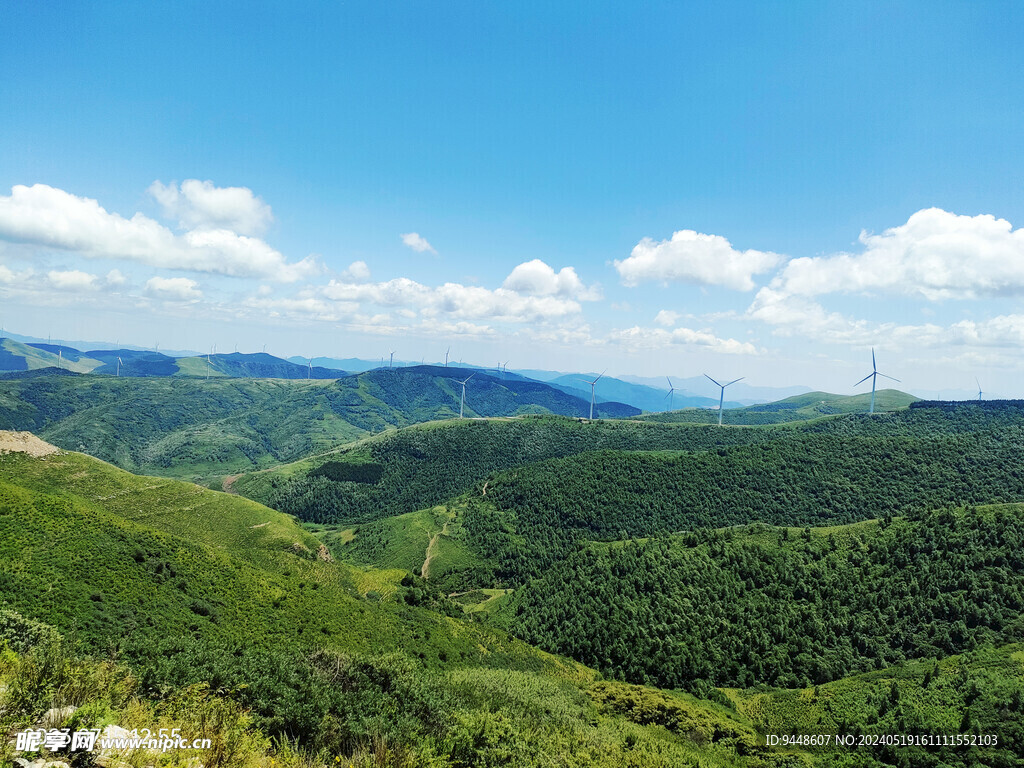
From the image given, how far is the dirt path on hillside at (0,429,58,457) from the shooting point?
110 metres

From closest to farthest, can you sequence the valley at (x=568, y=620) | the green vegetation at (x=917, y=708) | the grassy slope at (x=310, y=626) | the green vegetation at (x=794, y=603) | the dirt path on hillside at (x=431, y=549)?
the valley at (x=568, y=620)
the grassy slope at (x=310, y=626)
the green vegetation at (x=917, y=708)
the green vegetation at (x=794, y=603)
the dirt path on hillside at (x=431, y=549)

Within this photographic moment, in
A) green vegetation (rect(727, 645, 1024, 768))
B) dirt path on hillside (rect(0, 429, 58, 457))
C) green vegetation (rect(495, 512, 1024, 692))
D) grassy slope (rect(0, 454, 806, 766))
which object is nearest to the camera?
grassy slope (rect(0, 454, 806, 766))

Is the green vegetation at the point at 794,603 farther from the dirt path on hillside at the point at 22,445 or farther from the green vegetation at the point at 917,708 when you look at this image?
the dirt path on hillside at the point at 22,445

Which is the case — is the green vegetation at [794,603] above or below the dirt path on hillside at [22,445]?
below

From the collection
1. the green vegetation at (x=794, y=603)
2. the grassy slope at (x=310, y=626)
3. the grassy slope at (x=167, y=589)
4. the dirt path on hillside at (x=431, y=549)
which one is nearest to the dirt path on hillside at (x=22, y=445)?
the grassy slope at (x=167, y=589)

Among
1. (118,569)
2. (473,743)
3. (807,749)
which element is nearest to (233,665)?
(473,743)

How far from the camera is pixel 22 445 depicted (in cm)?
11350

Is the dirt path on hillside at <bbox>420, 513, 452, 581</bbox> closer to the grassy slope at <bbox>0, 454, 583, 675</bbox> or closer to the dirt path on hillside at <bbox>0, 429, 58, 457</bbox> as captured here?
the grassy slope at <bbox>0, 454, 583, 675</bbox>

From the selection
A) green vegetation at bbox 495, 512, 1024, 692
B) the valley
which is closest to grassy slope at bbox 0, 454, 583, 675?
the valley

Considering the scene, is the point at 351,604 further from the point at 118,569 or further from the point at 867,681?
the point at 867,681

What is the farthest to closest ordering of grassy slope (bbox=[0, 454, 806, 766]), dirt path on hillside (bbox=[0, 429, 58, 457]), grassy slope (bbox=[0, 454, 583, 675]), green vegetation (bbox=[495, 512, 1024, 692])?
dirt path on hillside (bbox=[0, 429, 58, 457])
green vegetation (bbox=[495, 512, 1024, 692])
grassy slope (bbox=[0, 454, 583, 675])
grassy slope (bbox=[0, 454, 806, 766])

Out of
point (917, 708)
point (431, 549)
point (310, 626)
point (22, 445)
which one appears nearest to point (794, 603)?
point (917, 708)

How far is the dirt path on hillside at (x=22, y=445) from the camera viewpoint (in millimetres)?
109812

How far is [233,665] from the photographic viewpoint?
36844 mm
